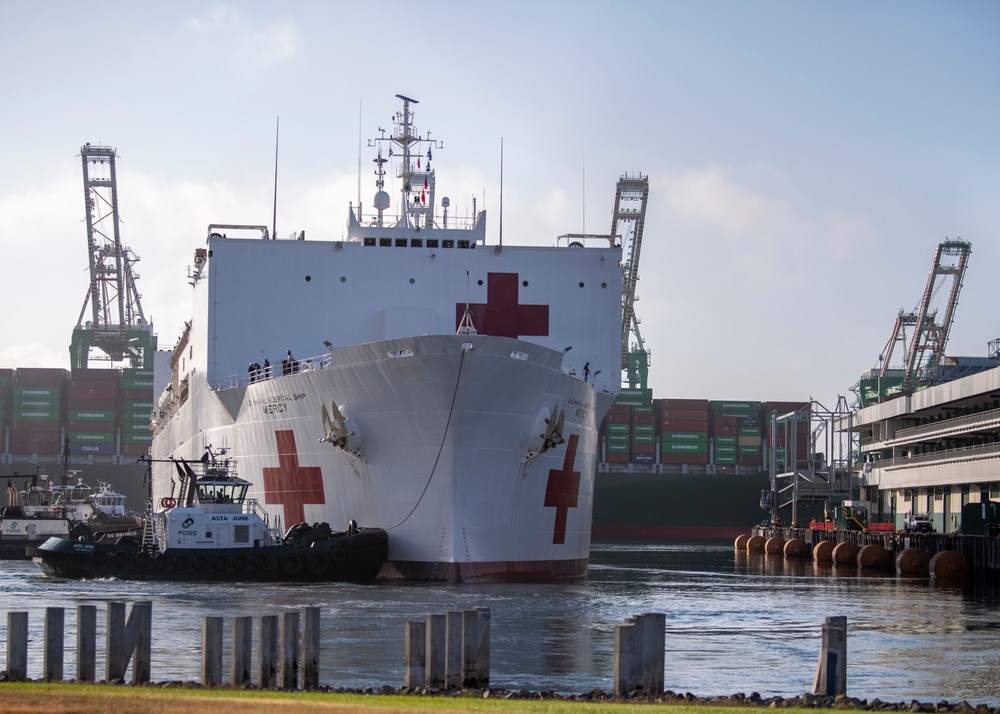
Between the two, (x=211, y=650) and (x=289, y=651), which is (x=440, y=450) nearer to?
(x=289, y=651)

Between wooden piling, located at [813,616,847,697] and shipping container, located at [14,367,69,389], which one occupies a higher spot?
shipping container, located at [14,367,69,389]

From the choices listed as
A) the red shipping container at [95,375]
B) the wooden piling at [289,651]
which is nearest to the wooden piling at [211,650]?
the wooden piling at [289,651]

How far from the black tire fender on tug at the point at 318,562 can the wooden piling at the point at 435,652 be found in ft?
44.2

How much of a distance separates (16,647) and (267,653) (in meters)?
2.23

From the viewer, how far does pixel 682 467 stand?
7431 centimetres

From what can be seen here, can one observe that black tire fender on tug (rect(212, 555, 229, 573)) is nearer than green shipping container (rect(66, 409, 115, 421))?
Yes

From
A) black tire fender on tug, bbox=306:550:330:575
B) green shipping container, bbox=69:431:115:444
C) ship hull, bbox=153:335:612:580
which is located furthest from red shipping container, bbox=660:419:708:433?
black tire fender on tug, bbox=306:550:330:575

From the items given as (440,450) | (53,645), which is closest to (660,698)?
(53,645)

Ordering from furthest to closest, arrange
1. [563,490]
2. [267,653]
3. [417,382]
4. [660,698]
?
[563,490] < [417,382] < [267,653] < [660,698]

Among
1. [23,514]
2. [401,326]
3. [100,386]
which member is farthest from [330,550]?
[100,386]

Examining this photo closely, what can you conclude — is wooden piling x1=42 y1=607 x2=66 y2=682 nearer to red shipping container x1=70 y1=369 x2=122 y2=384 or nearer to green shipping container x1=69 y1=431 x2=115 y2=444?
green shipping container x1=69 y1=431 x2=115 y2=444

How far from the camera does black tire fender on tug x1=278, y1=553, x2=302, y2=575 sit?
2523cm

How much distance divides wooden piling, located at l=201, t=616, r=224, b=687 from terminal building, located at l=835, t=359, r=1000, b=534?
2940 cm

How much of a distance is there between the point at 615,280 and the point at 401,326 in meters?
5.51
